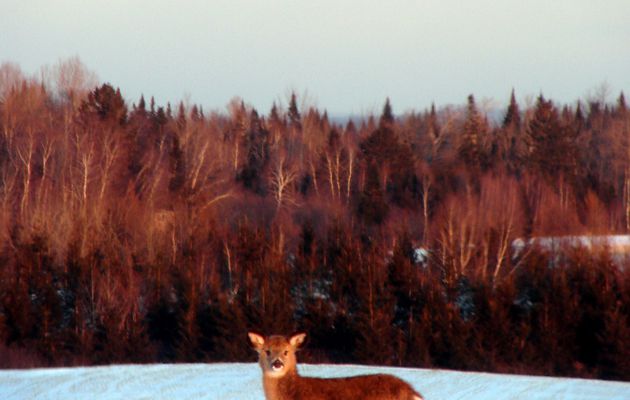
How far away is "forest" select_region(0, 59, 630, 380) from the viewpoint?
134ft

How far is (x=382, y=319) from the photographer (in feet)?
136

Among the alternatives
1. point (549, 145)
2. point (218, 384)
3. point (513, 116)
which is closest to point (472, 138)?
point (549, 145)

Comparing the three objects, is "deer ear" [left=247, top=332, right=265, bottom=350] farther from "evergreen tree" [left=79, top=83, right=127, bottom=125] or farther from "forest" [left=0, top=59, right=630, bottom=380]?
"evergreen tree" [left=79, top=83, right=127, bottom=125]

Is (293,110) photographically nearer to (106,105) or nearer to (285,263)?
(106,105)

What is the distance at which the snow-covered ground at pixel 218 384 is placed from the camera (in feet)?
59.8

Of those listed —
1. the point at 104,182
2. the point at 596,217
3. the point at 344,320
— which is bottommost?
the point at 344,320

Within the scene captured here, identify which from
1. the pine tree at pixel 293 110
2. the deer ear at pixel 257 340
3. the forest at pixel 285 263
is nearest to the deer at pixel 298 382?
the deer ear at pixel 257 340

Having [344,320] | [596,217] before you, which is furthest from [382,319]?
[596,217]

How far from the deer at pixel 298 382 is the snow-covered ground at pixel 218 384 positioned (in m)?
6.76

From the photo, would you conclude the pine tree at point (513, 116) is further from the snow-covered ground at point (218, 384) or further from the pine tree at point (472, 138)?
the snow-covered ground at point (218, 384)

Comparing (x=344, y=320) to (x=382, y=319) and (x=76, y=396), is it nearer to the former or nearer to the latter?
(x=382, y=319)

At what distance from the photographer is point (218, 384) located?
19750 mm

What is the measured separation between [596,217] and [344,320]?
1724 centimetres

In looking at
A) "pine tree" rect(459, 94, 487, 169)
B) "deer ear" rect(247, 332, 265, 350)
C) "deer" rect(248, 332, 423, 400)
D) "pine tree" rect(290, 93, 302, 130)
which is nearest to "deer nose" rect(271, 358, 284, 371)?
"deer" rect(248, 332, 423, 400)
